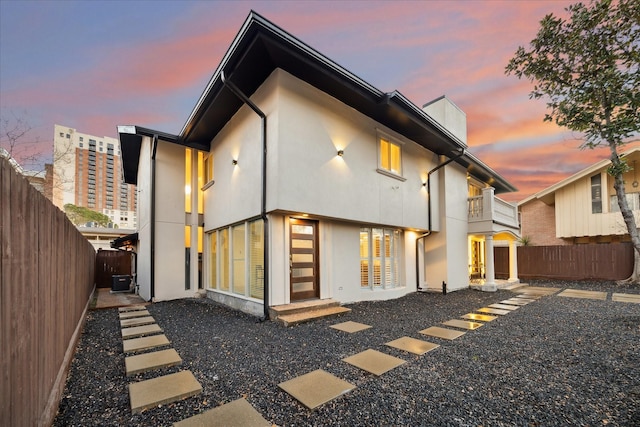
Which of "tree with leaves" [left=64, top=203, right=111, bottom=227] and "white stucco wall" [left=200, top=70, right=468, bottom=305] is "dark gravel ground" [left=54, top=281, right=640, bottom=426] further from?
"tree with leaves" [left=64, top=203, right=111, bottom=227]

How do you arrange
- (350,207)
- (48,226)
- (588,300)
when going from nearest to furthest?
(48,226)
(350,207)
(588,300)

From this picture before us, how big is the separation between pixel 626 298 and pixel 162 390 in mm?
12469

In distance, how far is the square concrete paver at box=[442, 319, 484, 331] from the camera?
5411 millimetres

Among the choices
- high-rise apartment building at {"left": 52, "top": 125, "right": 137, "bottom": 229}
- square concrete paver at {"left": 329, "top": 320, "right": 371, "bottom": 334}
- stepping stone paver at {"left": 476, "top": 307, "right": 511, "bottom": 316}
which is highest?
high-rise apartment building at {"left": 52, "top": 125, "right": 137, "bottom": 229}

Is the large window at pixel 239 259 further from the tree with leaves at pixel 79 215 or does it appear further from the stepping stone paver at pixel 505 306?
the tree with leaves at pixel 79 215

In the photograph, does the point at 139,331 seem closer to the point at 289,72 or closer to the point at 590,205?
the point at 289,72

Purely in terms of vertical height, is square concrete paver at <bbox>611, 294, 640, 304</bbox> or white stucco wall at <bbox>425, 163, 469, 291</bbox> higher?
white stucco wall at <bbox>425, 163, 469, 291</bbox>

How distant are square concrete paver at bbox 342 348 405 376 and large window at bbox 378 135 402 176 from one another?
5.35 metres

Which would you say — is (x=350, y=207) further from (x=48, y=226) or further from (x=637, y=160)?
(x=637, y=160)

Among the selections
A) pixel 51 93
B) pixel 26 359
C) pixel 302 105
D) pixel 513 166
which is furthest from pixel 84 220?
pixel 513 166

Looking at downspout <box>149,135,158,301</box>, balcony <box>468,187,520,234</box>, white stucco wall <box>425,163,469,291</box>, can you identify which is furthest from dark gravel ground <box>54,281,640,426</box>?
balcony <box>468,187,520,234</box>

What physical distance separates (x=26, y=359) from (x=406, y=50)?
12141 mm

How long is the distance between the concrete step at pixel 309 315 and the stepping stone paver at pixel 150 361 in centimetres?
206

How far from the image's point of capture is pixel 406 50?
34.1 ft
